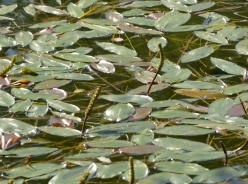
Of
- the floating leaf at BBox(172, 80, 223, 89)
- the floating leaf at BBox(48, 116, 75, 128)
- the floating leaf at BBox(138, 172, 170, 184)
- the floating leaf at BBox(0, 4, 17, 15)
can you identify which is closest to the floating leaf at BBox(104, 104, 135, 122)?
the floating leaf at BBox(48, 116, 75, 128)

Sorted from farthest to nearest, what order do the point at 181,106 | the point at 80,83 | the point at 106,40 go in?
1. the point at 106,40
2. the point at 80,83
3. the point at 181,106

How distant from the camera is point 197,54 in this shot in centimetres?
231

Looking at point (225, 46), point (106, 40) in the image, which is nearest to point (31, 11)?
point (106, 40)

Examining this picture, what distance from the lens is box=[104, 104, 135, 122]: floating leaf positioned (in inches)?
75.7

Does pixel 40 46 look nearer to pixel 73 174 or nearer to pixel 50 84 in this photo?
pixel 50 84

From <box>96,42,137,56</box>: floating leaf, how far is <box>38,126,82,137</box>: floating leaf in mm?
582

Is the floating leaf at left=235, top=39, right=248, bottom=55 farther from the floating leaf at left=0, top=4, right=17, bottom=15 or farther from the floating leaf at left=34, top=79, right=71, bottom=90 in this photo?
the floating leaf at left=0, top=4, right=17, bottom=15

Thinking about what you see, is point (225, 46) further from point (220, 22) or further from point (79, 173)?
point (79, 173)

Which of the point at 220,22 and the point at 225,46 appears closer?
the point at 225,46

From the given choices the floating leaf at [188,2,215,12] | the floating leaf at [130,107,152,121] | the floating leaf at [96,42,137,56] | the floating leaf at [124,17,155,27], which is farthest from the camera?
the floating leaf at [188,2,215,12]

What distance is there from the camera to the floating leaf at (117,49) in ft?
7.73

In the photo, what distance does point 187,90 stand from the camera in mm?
2082

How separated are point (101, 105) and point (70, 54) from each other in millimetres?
389

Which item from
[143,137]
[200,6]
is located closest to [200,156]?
[143,137]
